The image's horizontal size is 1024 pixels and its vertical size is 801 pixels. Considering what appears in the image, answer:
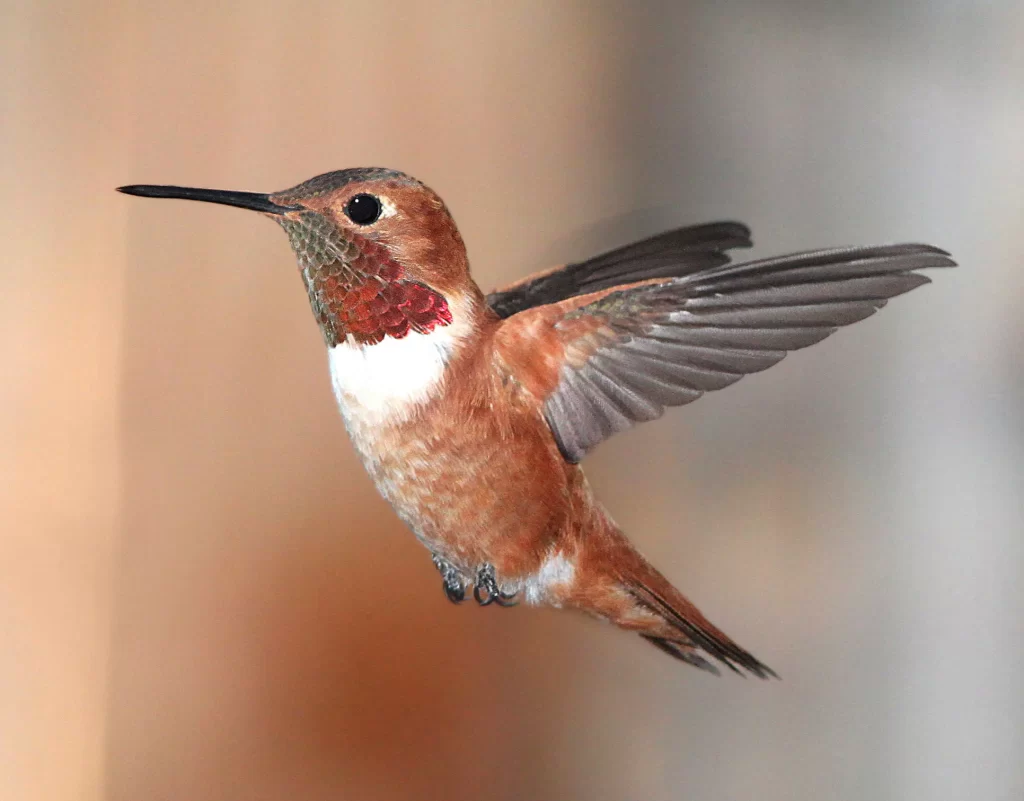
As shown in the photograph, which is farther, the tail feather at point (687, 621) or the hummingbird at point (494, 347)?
the tail feather at point (687, 621)

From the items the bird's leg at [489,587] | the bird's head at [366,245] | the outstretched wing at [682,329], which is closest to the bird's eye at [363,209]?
the bird's head at [366,245]

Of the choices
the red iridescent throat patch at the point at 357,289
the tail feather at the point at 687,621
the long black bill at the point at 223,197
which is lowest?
the tail feather at the point at 687,621

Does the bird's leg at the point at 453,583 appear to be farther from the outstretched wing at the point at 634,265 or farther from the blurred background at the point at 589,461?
the blurred background at the point at 589,461

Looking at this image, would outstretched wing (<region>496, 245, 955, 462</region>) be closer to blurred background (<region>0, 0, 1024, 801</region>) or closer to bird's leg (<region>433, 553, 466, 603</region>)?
bird's leg (<region>433, 553, 466, 603</region>)

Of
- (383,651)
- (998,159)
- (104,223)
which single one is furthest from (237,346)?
(998,159)

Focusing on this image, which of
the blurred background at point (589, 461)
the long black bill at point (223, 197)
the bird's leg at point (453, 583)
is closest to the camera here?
the long black bill at point (223, 197)

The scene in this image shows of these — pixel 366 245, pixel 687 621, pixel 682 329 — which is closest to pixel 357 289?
pixel 366 245

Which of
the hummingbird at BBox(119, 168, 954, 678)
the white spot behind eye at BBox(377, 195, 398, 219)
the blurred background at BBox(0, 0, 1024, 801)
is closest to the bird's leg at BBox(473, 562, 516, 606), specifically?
the hummingbird at BBox(119, 168, 954, 678)
